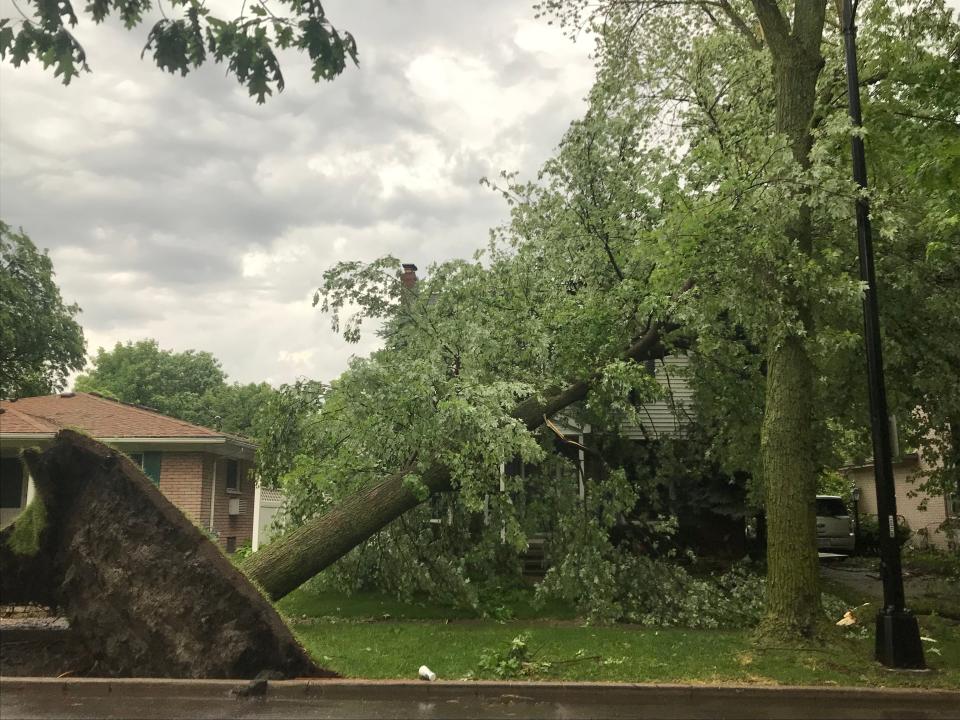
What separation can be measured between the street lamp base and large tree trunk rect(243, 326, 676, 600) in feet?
14.7

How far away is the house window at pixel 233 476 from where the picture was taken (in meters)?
23.0

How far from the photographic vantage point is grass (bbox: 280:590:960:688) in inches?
290

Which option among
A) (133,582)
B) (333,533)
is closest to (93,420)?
(333,533)

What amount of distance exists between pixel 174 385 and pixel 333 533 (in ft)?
196

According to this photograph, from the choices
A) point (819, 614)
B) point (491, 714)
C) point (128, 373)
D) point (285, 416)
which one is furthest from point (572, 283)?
point (128, 373)

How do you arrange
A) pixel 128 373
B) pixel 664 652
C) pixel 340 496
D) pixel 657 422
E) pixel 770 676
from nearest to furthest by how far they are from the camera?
pixel 770 676
pixel 664 652
pixel 340 496
pixel 657 422
pixel 128 373

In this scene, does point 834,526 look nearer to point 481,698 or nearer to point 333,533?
point 333,533

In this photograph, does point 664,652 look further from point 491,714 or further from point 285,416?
point 285,416

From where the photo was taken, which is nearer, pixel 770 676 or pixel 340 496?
pixel 770 676

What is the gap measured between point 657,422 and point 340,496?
1099 cm

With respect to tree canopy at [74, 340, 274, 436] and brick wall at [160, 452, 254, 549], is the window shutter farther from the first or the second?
tree canopy at [74, 340, 274, 436]

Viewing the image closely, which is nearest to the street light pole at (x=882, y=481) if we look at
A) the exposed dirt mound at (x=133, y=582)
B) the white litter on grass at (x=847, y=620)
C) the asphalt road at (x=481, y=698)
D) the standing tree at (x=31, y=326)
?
the asphalt road at (x=481, y=698)

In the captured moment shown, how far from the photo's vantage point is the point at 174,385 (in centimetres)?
6488

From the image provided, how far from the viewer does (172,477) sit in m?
20.6
